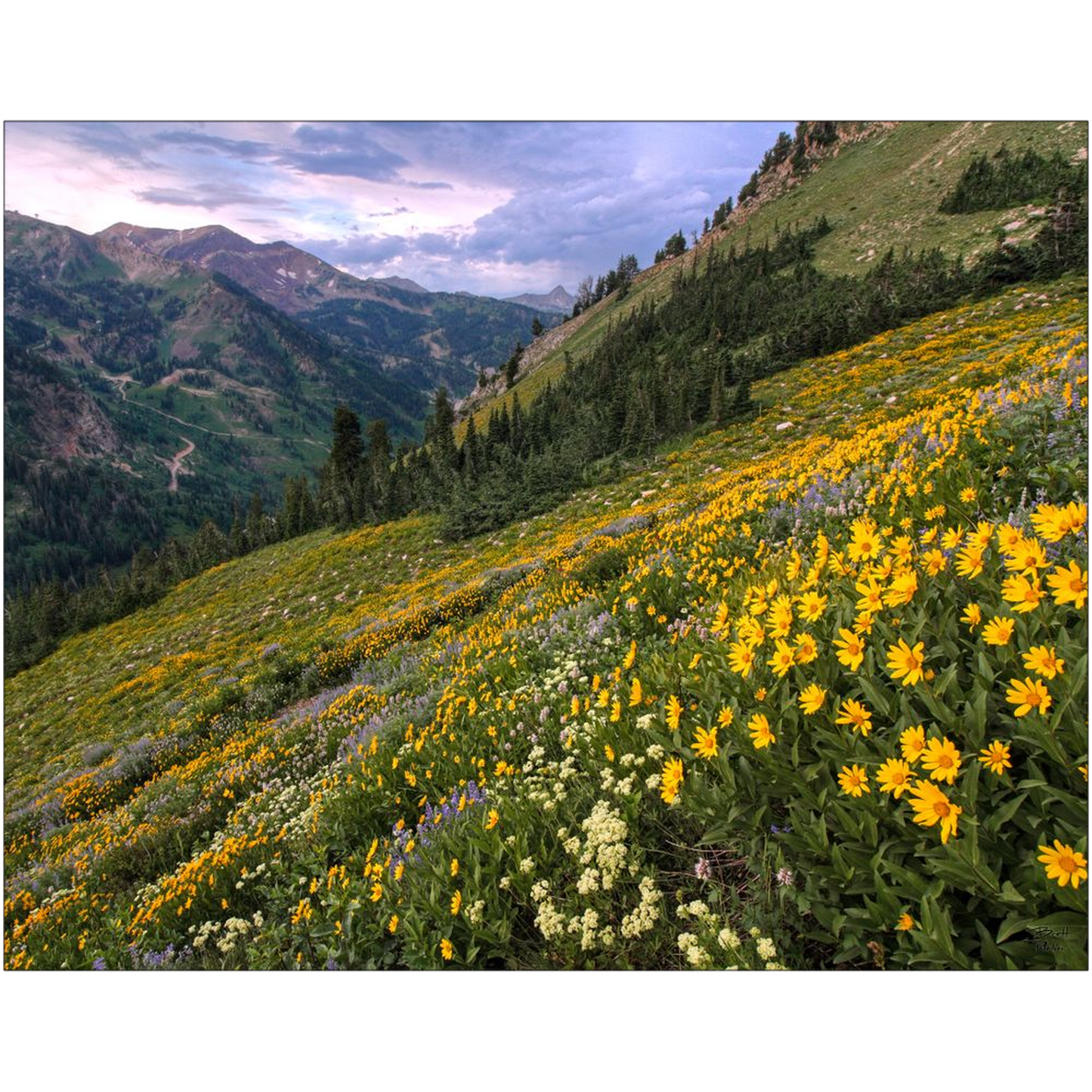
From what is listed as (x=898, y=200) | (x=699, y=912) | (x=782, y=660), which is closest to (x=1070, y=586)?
(x=782, y=660)

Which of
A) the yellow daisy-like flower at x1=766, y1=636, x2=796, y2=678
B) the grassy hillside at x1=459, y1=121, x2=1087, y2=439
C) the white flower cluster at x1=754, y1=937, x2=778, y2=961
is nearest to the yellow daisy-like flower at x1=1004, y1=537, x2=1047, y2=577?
the yellow daisy-like flower at x1=766, y1=636, x2=796, y2=678

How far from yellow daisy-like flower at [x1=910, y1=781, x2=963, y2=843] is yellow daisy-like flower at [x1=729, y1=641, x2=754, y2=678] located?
0.78 meters

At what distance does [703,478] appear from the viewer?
16891mm

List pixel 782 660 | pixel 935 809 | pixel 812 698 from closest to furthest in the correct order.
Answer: pixel 935 809, pixel 812 698, pixel 782 660

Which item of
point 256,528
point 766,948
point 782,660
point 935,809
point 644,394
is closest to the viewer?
point 935,809

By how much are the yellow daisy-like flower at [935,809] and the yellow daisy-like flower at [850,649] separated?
0.46 metres

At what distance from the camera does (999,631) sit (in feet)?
6.22

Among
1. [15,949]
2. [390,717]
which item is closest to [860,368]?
[390,717]

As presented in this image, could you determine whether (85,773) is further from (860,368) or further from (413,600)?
(860,368)

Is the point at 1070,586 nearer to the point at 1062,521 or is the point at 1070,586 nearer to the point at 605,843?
the point at 1062,521

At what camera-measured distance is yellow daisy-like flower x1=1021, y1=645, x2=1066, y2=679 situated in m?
1.77

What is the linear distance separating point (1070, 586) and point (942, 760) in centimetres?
81

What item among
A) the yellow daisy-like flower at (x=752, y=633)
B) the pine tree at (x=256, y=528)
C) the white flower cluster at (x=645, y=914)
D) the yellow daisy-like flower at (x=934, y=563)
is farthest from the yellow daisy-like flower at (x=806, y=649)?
the pine tree at (x=256, y=528)

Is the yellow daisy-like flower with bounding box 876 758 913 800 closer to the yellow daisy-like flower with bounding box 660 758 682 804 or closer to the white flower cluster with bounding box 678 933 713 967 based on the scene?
the yellow daisy-like flower with bounding box 660 758 682 804
